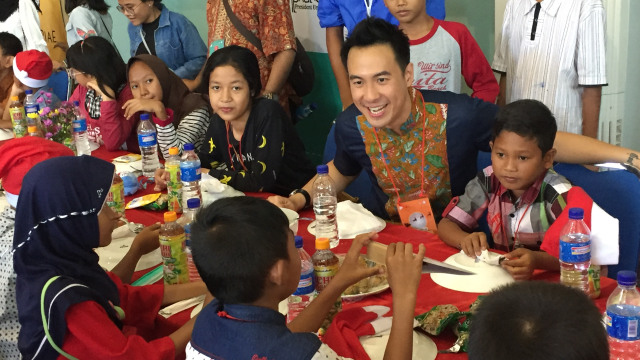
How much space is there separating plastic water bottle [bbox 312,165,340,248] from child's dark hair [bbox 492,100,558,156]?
58 centimetres

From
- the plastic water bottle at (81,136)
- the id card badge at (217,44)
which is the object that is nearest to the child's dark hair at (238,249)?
the plastic water bottle at (81,136)

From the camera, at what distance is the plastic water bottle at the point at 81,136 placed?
330 centimetres

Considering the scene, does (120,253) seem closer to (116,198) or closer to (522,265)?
(116,198)

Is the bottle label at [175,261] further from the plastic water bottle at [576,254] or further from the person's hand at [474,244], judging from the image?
the plastic water bottle at [576,254]

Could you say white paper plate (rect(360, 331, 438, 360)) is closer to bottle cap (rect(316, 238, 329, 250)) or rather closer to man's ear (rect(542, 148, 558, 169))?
bottle cap (rect(316, 238, 329, 250))

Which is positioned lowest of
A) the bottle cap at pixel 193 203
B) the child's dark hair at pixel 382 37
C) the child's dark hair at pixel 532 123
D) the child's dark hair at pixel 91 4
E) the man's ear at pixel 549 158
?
the bottle cap at pixel 193 203

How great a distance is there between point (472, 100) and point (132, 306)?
1.28 meters

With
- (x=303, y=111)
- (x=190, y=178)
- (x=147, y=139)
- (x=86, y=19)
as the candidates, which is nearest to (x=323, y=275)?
(x=190, y=178)

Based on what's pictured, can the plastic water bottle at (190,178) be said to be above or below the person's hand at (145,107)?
below

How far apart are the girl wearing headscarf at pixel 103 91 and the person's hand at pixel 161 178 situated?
0.78 meters

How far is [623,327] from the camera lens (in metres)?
1.30

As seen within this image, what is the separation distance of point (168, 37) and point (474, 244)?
9.73ft

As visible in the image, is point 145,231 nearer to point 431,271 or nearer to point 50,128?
point 431,271

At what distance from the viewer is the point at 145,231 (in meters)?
2.09
